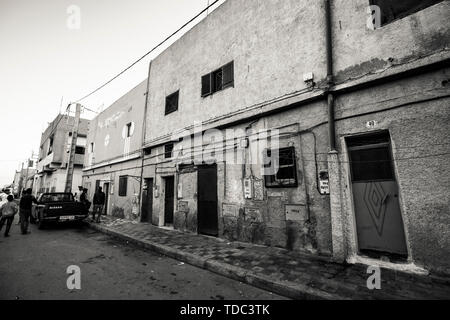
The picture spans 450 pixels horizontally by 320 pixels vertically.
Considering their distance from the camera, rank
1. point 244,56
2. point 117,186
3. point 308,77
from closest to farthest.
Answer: point 308,77, point 244,56, point 117,186

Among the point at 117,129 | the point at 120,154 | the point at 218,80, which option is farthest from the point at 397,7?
the point at 117,129

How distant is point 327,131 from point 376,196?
72.1 inches

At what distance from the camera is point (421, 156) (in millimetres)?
4160

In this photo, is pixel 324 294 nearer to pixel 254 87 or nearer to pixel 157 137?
pixel 254 87

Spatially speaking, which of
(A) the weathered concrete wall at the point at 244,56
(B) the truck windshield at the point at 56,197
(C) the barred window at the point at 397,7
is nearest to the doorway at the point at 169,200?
(A) the weathered concrete wall at the point at 244,56

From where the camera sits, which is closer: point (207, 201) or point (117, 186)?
point (207, 201)

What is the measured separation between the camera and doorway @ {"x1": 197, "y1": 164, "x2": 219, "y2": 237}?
25.9 ft

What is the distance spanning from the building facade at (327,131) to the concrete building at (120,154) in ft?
16.1

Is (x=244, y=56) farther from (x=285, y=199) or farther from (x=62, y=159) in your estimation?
(x=62, y=159)

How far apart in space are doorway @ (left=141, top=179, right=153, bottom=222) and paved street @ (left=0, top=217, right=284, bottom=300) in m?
4.36

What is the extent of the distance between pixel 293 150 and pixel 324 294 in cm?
352

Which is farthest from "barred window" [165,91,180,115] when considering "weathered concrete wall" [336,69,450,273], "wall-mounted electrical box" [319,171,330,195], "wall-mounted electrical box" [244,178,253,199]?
"weathered concrete wall" [336,69,450,273]

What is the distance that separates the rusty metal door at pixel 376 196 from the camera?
4555mm
